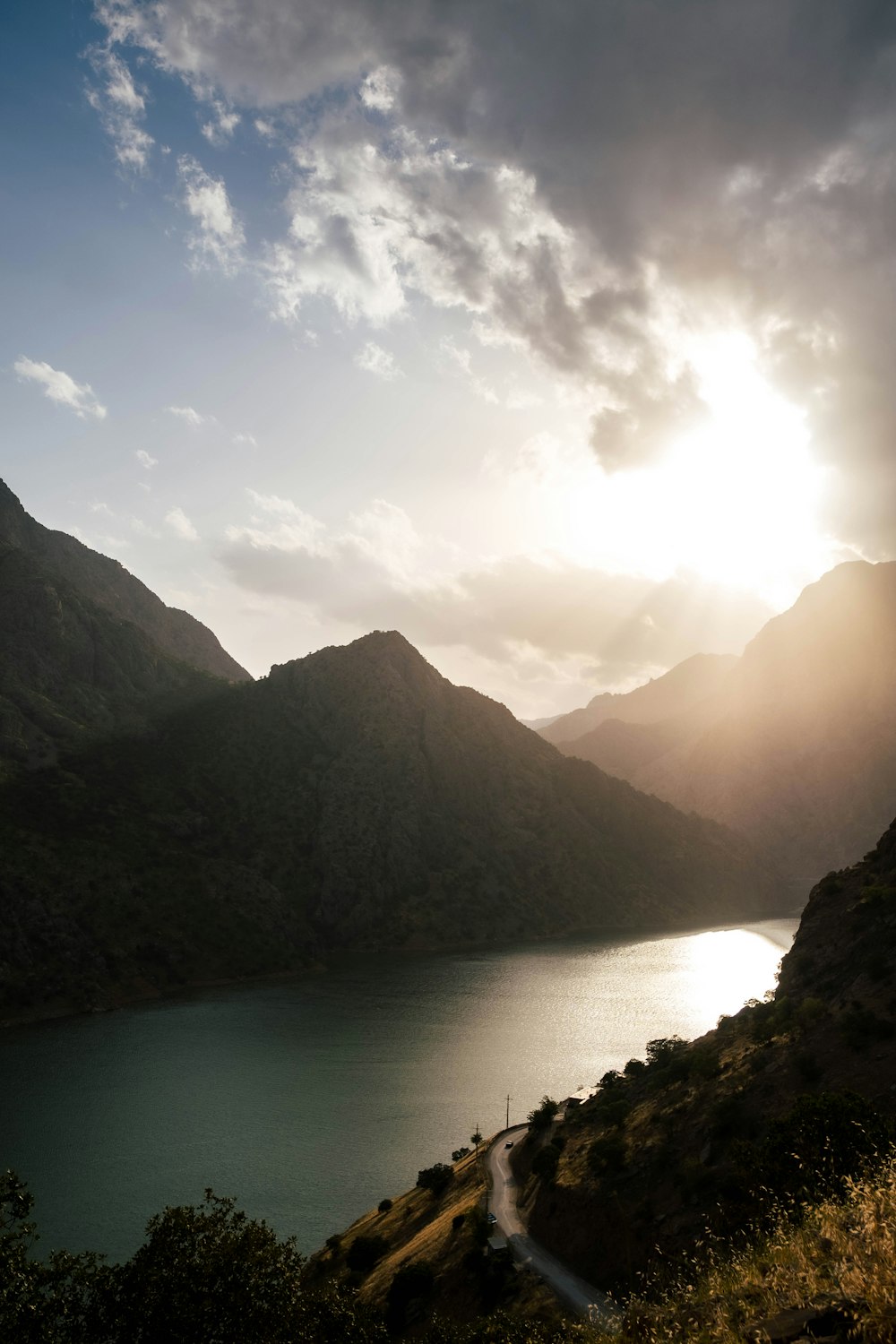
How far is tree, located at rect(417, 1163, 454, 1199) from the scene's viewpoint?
56.2 meters

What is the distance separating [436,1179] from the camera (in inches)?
2250

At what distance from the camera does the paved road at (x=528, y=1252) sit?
35791 millimetres

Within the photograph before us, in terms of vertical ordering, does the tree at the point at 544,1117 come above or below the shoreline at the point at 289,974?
above

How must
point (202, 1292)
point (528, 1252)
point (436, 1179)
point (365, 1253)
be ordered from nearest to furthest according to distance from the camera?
1. point (202, 1292)
2. point (528, 1252)
3. point (365, 1253)
4. point (436, 1179)

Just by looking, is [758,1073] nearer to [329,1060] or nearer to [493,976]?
[329,1060]

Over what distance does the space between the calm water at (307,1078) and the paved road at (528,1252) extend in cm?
1565

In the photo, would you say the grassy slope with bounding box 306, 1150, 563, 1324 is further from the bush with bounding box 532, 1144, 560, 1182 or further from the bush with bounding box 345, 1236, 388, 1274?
the bush with bounding box 532, 1144, 560, 1182

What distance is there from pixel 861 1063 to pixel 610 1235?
1666 cm

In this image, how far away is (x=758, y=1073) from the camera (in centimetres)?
4644

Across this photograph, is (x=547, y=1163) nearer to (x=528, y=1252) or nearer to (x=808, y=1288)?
(x=528, y=1252)

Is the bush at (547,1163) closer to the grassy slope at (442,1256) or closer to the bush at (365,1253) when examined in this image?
the grassy slope at (442,1256)

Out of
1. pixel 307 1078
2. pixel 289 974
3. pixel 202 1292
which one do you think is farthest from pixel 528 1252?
pixel 289 974

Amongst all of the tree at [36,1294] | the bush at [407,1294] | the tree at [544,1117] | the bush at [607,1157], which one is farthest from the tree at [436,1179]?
the tree at [36,1294]

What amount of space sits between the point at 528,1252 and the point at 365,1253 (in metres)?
13.4
